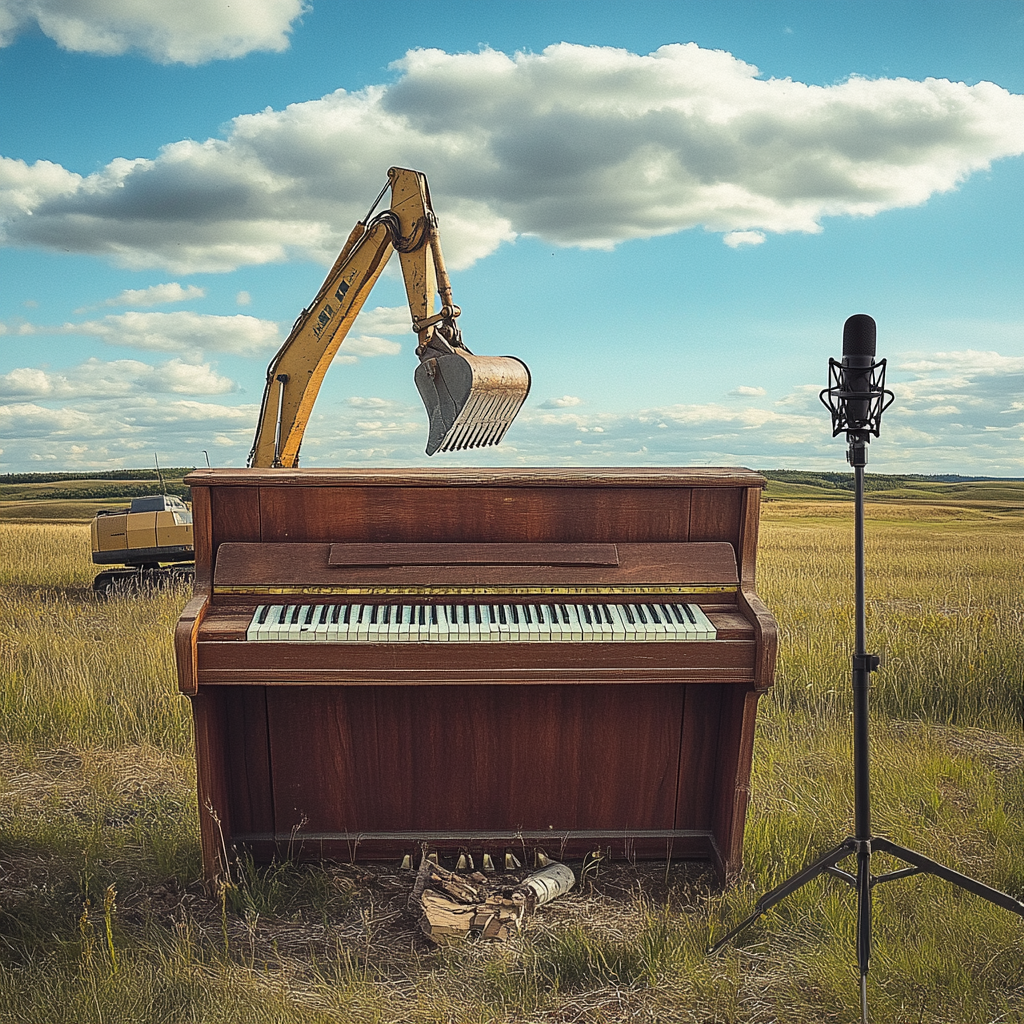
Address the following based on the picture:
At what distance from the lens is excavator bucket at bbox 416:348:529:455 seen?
20.4ft

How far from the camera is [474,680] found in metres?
3.61

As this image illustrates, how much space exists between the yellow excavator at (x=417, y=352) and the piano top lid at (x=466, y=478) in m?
2.31

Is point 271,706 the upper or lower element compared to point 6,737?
upper

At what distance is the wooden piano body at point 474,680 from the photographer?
3.62 meters

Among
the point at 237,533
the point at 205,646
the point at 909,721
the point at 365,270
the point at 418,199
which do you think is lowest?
the point at 909,721

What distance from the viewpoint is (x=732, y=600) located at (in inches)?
153

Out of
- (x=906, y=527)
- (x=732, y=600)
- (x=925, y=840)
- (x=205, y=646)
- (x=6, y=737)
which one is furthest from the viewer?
(x=906, y=527)

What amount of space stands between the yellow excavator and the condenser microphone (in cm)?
316

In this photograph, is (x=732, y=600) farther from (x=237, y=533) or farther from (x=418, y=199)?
(x=418, y=199)

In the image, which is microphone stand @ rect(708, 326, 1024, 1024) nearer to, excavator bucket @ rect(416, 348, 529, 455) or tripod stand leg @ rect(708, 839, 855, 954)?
tripod stand leg @ rect(708, 839, 855, 954)

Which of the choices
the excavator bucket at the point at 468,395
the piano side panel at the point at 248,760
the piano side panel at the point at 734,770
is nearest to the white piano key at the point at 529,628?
the piano side panel at the point at 734,770

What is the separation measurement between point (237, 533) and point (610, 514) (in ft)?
4.80

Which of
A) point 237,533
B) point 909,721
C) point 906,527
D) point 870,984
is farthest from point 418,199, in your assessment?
point 906,527

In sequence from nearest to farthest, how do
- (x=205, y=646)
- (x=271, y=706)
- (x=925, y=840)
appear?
(x=205, y=646) < (x=271, y=706) < (x=925, y=840)
